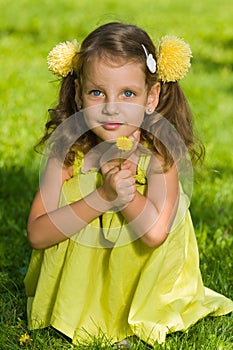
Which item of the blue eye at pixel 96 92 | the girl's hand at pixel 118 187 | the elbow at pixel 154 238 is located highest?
the blue eye at pixel 96 92

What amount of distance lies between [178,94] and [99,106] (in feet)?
1.33

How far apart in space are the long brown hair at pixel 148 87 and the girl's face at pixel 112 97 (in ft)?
0.13

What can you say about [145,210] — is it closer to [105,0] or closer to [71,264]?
[71,264]

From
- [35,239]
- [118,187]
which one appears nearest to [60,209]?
[35,239]

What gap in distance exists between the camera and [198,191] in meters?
4.24

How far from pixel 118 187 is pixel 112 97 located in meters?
0.30

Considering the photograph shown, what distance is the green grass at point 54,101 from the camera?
9.38 ft

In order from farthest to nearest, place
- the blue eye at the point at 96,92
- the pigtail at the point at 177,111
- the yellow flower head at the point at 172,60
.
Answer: the pigtail at the point at 177,111
the yellow flower head at the point at 172,60
the blue eye at the point at 96,92

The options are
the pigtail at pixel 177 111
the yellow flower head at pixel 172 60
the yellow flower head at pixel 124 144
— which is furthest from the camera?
the pigtail at pixel 177 111

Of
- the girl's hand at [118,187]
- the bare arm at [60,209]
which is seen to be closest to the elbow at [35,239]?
the bare arm at [60,209]

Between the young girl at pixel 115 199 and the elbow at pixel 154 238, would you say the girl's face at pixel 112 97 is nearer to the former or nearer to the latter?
the young girl at pixel 115 199

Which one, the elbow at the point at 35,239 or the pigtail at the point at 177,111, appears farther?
the pigtail at the point at 177,111

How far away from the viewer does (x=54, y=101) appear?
3219 millimetres

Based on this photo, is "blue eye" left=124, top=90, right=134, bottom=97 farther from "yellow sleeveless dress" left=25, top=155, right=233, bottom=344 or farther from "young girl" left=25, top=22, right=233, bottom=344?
"yellow sleeveless dress" left=25, top=155, right=233, bottom=344
